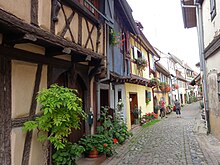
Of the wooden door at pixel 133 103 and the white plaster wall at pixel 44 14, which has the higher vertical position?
the white plaster wall at pixel 44 14

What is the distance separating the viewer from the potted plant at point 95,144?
6.14 meters

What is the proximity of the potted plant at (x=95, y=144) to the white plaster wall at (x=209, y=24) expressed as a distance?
5.38 meters

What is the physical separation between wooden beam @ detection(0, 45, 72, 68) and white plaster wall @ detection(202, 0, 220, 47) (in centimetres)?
562

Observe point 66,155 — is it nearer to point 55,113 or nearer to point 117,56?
point 55,113

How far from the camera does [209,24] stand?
9.12 metres

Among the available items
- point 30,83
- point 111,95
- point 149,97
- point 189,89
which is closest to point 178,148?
point 111,95

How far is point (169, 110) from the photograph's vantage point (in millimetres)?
25125

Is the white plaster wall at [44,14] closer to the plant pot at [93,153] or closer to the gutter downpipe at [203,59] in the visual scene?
the plant pot at [93,153]

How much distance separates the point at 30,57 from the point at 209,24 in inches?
300

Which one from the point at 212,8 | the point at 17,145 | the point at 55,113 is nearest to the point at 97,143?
the point at 55,113

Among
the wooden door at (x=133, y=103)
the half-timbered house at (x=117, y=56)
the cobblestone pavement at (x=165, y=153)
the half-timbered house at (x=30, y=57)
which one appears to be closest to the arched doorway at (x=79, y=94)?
the half-timbered house at (x=30, y=57)

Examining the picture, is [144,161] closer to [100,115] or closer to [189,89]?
[100,115]

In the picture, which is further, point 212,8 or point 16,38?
point 212,8

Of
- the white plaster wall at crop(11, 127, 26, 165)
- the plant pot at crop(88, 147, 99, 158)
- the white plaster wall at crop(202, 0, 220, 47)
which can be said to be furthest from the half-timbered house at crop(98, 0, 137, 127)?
the white plaster wall at crop(11, 127, 26, 165)
